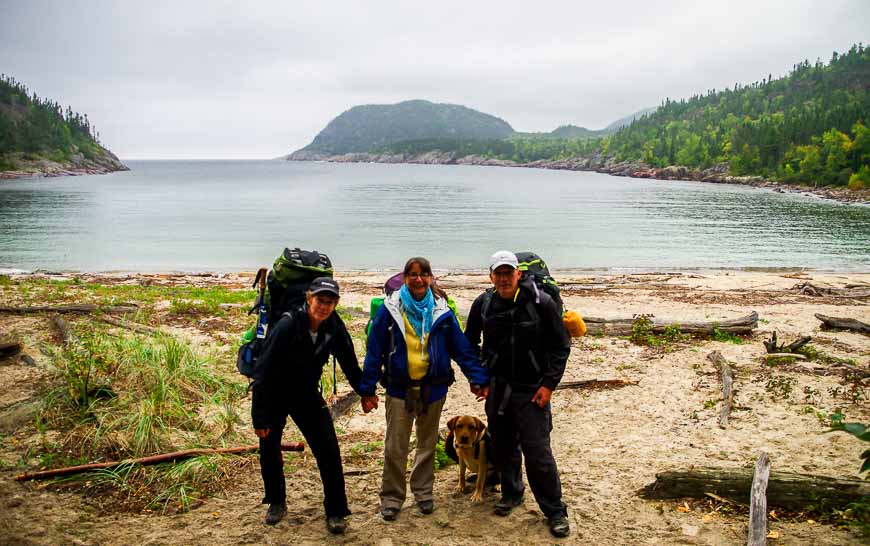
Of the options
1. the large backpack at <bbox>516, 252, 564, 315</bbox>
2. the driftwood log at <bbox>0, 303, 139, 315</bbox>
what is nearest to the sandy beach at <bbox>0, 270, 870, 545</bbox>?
the driftwood log at <bbox>0, 303, 139, 315</bbox>

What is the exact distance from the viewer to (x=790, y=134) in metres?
109

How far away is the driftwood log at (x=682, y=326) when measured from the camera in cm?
1067

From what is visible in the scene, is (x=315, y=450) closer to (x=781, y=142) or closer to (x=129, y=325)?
(x=129, y=325)

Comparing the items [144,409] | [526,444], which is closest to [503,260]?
[526,444]

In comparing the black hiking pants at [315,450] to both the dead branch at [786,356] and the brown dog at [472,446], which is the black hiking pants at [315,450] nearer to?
the brown dog at [472,446]

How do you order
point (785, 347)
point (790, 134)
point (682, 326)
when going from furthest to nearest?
point (790, 134), point (682, 326), point (785, 347)

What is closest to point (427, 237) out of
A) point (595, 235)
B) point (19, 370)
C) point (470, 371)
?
point (595, 235)

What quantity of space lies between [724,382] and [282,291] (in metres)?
6.35

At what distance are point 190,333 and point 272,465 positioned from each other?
684 centimetres

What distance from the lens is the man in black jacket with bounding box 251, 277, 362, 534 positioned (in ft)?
14.1

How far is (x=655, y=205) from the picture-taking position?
225 ft

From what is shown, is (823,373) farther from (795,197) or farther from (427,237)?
(795,197)

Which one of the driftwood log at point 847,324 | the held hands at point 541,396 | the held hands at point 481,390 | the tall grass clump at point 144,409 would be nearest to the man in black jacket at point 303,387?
the held hands at point 481,390

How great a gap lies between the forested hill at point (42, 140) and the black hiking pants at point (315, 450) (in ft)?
469
